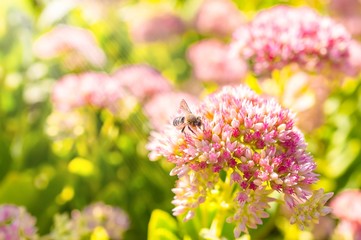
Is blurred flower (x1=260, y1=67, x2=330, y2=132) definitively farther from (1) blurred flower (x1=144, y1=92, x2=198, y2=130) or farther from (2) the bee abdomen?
(2) the bee abdomen

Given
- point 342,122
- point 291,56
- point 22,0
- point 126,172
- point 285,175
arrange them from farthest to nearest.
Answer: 1. point 22,0
2. point 342,122
3. point 126,172
4. point 291,56
5. point 285,175

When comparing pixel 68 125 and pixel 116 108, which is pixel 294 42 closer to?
pixel 116 108

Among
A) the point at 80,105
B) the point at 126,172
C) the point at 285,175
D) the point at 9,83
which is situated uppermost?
the point at 9,83

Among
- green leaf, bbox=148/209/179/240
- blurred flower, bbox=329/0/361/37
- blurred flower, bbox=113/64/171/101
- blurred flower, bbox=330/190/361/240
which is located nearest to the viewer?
green leaf, bbox=148/209/179/240

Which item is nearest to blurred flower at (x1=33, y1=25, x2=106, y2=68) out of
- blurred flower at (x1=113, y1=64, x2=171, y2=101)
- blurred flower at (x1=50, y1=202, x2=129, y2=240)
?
blurred flower at (x1=113, y1=64, x2=171, y2=101)

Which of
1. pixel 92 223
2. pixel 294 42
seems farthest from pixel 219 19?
pixel 92 223

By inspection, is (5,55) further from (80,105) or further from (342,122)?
(342,122)

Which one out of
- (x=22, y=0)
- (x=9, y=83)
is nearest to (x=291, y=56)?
(x=9, y=83)
